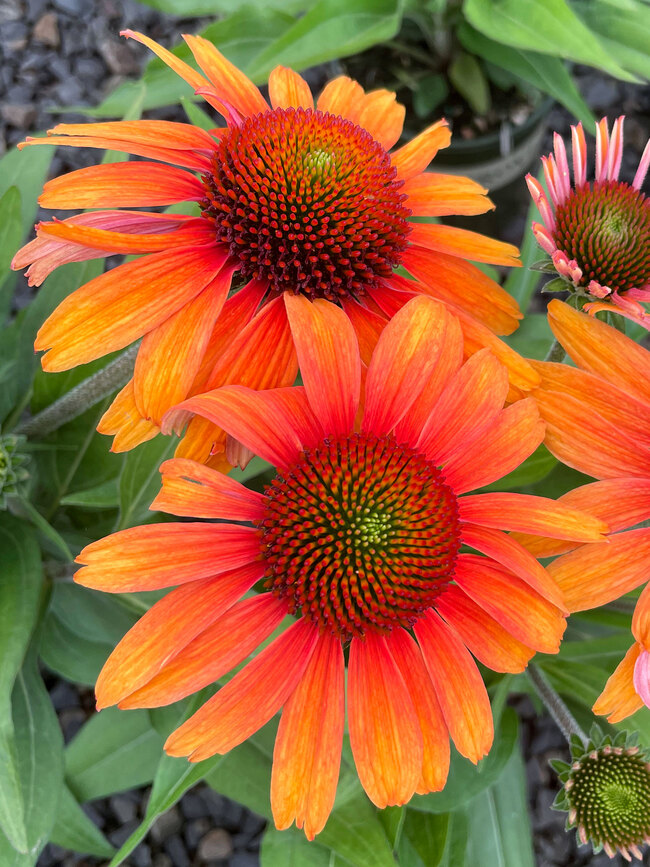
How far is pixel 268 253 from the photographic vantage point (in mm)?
832

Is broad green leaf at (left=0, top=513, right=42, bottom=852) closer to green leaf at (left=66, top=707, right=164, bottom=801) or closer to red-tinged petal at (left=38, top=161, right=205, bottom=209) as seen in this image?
green leaf at (left=66, top=707, right=164, bottom=801)

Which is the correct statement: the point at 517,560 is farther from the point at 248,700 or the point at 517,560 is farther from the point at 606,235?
the point at 606,235

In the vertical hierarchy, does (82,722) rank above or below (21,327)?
below

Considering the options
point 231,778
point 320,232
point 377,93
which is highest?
point 377,93

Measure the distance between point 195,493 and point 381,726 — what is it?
0.95 feet

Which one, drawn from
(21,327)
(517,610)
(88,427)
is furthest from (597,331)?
(21,327)

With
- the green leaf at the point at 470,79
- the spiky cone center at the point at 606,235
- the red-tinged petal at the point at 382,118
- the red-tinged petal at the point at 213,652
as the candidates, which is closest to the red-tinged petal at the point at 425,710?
the red-tinged petal at the point at 213,652

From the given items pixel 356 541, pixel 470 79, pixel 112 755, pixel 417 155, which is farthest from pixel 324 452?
pixel 470 79

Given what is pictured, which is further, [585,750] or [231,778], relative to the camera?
[231,778]

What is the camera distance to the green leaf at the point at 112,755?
142 centimetres

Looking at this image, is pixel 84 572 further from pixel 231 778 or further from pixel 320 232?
pixel 231 778

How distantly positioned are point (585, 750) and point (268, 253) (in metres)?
0.70

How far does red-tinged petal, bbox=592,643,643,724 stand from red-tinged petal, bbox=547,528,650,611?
0.20 feet

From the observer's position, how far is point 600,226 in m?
0.97
